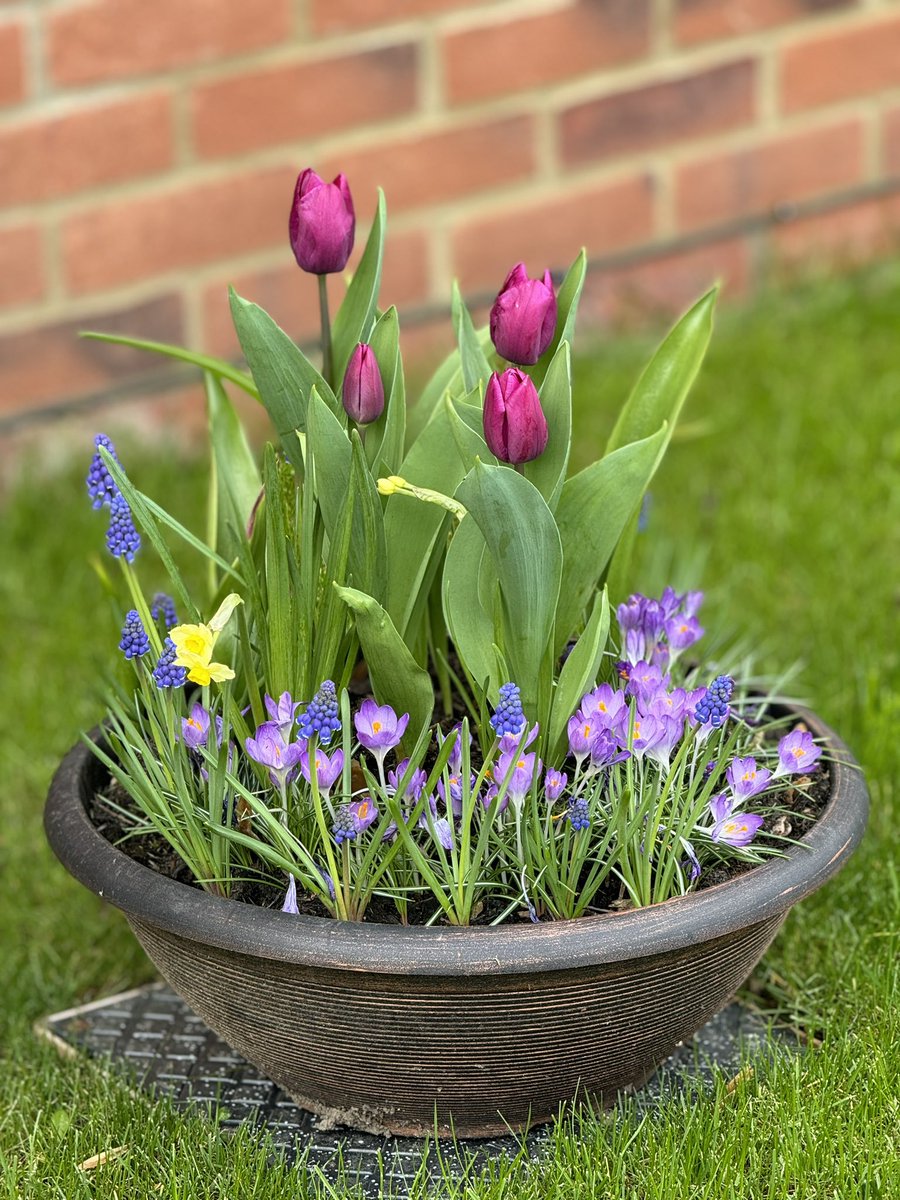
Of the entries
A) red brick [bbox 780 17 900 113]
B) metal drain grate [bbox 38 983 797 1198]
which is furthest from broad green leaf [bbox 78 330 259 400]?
red brick [bbox 780 17 900 113]

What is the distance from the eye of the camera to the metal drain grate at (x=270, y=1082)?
1621 mm

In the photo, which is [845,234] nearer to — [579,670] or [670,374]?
[670,374]

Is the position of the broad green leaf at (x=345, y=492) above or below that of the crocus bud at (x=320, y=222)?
below

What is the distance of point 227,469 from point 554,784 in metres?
0.53

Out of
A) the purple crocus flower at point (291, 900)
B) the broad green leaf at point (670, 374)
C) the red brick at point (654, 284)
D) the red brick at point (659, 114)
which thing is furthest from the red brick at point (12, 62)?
the purple crocus flower at point (291, 900)

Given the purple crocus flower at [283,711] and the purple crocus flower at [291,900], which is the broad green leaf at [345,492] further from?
the purple crocus flower at [291,900]

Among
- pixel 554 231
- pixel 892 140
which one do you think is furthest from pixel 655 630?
pixel 892 140

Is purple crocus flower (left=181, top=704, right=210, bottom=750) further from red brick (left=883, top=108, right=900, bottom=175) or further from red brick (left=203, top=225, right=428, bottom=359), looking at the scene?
red brick (left=883, top=108, right=900, bottom=175)

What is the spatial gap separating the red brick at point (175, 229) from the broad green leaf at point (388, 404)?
149 cm

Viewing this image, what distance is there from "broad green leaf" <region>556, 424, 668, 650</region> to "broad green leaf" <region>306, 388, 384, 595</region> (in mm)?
180

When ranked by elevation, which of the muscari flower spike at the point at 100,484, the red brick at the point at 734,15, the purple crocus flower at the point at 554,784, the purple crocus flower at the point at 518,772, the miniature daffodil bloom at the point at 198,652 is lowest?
the purple crocus flower at the point at 554,784

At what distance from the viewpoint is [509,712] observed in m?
1.46

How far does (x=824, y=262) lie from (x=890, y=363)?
484 mm

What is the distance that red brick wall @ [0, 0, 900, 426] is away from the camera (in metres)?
2.93
